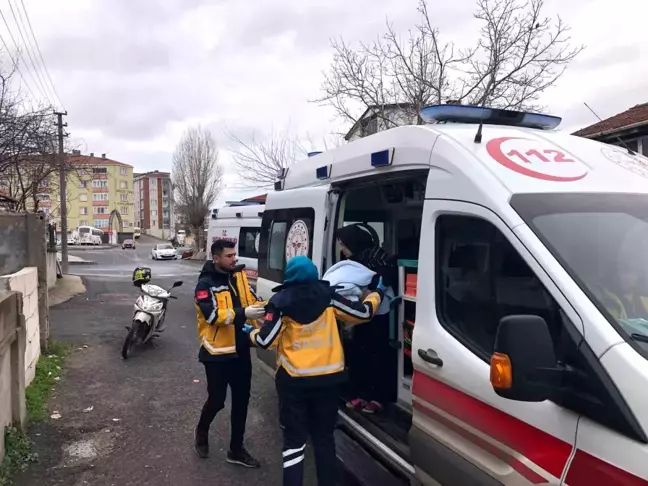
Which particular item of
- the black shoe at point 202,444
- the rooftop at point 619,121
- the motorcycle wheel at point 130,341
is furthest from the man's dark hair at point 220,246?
the rooftop at point 619,121

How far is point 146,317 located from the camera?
7.98m

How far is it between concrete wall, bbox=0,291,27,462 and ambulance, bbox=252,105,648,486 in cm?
275

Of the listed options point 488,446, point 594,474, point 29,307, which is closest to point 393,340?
point 488,446

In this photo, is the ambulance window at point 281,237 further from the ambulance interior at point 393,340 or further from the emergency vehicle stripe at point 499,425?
the emergency vehicle stripe at point 499,425

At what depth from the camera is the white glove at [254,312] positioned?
3.93 m

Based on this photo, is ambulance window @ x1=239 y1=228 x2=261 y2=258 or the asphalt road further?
ambulance window @ x1=239 y1=228 x2=261 y2=258

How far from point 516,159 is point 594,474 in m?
1.53

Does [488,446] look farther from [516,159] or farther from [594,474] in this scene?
[516,159]

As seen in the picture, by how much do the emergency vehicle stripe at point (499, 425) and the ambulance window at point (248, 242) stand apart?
9216 mm

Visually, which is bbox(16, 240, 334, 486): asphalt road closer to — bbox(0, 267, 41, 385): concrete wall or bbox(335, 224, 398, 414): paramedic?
bbox(0, 267, 41, 385): concrete wall

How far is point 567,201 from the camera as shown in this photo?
2.50 metres

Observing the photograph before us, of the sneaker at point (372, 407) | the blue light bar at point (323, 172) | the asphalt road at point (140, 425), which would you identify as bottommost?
the asphalt road at point (140, 425)

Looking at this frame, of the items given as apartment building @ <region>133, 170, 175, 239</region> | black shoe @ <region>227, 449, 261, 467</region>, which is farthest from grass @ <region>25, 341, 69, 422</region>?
apartment building @ <region>133, 170, 175, 239</region>

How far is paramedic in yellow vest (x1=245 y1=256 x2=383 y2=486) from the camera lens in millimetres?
3314
